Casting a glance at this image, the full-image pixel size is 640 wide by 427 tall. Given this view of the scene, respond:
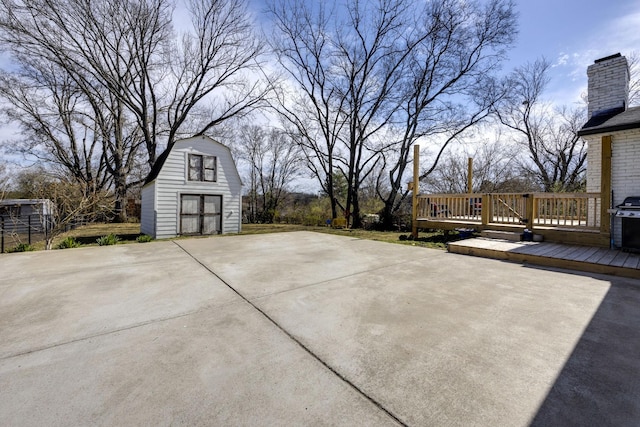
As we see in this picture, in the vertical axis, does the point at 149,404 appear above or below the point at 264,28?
below

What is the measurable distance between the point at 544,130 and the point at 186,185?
66.7 feet

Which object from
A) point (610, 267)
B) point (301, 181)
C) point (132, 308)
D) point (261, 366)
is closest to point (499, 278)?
point (610, 267)

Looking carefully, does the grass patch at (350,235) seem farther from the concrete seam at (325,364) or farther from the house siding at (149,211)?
the concrete seam at (325,364)

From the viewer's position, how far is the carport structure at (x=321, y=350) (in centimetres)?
137

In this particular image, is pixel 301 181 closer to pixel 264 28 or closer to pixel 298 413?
pixel 264 28

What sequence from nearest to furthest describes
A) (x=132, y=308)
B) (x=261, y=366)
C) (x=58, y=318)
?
1. (x=261, y=366)
2. (x=58, y=318)
3. (x=132, y=308)

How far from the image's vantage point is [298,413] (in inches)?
52.7

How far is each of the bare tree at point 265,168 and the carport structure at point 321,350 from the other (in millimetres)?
18527

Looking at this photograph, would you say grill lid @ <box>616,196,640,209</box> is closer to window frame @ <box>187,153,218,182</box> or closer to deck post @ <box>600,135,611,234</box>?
deck post @ <box>600,135,611,234</box>

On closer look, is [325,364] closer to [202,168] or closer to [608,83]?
[608,83]

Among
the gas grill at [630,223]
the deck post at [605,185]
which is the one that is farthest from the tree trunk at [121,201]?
the gas grill at [630,223]

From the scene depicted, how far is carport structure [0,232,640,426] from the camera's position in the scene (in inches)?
53.9

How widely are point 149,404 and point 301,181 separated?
22535 mm

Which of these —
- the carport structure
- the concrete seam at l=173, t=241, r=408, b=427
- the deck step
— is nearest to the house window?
the carport structure
